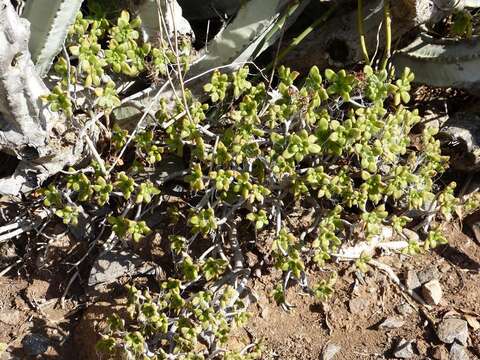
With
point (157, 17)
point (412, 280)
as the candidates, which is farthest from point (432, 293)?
point (157, 17)

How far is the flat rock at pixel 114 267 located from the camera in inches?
102

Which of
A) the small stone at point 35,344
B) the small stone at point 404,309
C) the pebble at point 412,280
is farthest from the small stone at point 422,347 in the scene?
the small stone at point 35,344

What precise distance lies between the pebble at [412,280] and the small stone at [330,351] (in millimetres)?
388

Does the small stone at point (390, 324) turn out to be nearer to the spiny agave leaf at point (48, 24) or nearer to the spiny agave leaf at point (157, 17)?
the spiny agave leaf at point (157, 17)

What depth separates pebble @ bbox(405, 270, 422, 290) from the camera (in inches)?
104

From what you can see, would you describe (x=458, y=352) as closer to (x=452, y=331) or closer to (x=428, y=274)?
(x=452, y=331)

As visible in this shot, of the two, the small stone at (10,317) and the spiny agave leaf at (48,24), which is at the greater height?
the spiny agave leaf at (48,24)

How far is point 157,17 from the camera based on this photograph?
2520 mm

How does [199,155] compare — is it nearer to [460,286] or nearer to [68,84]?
[68,84]

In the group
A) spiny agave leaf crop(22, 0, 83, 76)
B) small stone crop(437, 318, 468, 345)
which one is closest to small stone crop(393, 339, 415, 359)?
small stone crop(437, 318, 468, 345)

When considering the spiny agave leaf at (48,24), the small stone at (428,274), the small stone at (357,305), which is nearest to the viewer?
the spiny agave leaf at (48,24)

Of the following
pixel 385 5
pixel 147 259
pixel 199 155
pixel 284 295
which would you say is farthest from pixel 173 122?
pixel 385 5

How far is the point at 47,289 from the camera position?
8.68 ft

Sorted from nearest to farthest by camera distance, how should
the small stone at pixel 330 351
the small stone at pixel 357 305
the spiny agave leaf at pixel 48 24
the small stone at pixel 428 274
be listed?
1. the spiny agave leaf at pixel 48 24
2. the small stone at pixel 330 351
3. the small stone at pixel 357 305
4. the small stone at pixel 428 274
